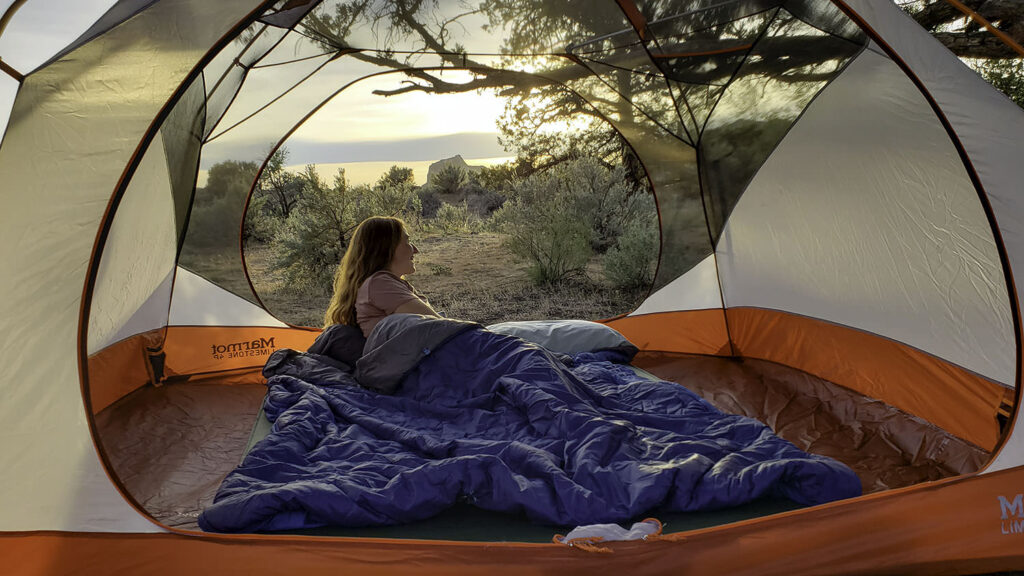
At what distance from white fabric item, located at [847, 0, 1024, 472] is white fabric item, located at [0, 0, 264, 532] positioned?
1.78 m

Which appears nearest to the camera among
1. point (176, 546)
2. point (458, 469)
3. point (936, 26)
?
point (176, 546)

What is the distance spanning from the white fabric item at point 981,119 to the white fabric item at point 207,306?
10.0 feet

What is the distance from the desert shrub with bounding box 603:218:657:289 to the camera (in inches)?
231

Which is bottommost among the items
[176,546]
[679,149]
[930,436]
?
[930,436]

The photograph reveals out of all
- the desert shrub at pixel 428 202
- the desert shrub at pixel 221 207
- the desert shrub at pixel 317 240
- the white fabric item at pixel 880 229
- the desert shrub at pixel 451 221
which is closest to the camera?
the white fabric item at pixel 880 229

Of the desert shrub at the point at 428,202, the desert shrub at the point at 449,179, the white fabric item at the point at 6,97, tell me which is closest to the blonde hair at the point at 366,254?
the white fabric item at the point at 6,97

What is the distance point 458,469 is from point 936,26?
13.0 feet

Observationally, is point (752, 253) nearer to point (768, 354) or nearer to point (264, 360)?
point (768, 354)

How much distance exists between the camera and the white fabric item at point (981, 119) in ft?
5.84

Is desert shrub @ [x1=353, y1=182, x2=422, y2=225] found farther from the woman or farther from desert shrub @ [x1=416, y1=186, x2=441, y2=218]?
the woman

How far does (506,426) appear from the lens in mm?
2113

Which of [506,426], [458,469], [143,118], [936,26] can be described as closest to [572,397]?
[506,426]

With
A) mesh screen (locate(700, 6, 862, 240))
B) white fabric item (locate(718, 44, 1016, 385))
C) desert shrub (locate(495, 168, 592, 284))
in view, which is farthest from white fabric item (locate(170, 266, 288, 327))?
desert shrub (locate(495, 168, 592, 284))

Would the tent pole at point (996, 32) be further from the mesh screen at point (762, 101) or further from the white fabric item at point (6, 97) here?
the white fabric item at point (6, 97)
